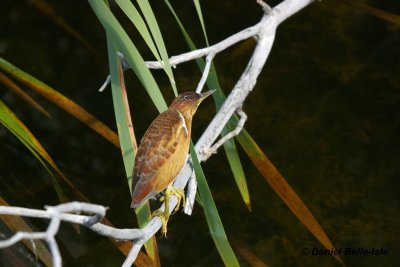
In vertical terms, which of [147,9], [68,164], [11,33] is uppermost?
[147,9]

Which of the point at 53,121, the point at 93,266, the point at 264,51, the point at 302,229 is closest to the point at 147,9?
the point at 264,51

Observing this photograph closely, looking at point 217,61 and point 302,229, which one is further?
point 217,61

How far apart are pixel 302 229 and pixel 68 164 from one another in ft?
5.13

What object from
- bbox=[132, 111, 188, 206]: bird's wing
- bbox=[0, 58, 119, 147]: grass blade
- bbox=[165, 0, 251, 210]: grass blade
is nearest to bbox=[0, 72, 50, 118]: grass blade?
bbox=[0, 58, 119, 147]: grass blade

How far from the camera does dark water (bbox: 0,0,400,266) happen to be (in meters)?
3.76

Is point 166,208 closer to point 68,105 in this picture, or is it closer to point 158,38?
point 158,38

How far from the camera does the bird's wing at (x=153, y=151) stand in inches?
82.8

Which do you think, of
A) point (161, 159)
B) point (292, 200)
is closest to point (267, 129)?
point (292, 200)

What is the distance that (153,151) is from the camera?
7.14 feet

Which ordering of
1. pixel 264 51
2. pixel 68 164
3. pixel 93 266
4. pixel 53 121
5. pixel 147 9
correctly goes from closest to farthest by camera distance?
1. pixel 147 9
2. pixel 264 51
3. pixel 93 266
4. pixel 68 164
5. pixel 53 121

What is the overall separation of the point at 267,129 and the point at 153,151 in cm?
243

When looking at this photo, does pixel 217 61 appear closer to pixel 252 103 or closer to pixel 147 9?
pixel 252 103

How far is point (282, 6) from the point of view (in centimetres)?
290

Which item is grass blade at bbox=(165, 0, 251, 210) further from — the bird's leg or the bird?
the bird's leg
